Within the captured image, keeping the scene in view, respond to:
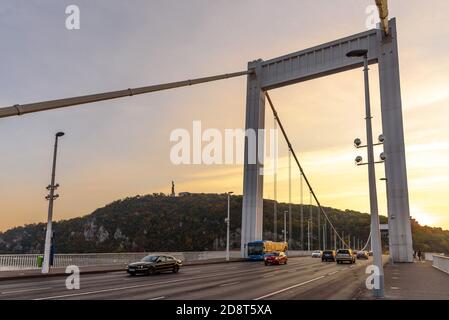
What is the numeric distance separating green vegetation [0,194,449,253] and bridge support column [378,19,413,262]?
10475 centimetres

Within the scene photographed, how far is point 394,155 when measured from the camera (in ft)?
157

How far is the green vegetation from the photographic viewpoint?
5891 inches

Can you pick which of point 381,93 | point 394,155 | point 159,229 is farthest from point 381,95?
point 159,229

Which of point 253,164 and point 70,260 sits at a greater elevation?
point 253,164

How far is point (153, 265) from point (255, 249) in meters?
28.0

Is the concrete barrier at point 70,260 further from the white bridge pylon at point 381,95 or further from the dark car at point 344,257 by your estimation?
the dark car at point 344,257

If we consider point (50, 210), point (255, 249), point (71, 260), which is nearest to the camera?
point (50, 210)

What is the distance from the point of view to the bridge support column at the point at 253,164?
5725cm

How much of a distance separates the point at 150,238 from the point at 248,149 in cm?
9818

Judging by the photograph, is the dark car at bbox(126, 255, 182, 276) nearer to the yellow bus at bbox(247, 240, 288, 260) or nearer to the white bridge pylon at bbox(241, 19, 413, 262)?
the yellow bus at bbox(247, 240, 288, 260)

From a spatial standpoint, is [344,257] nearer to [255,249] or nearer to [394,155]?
[255,249]

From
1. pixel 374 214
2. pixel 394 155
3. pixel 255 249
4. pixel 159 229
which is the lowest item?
pixel 255 249

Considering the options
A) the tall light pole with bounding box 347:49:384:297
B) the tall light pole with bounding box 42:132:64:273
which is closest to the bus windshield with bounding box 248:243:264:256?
the tall light pole with bounding box 42:132:64:273
